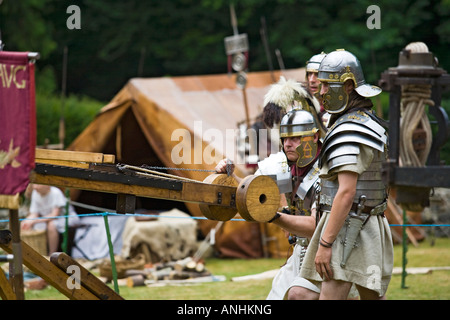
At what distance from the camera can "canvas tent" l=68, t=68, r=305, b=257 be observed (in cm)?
1042

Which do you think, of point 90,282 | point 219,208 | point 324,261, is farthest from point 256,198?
point 90,282

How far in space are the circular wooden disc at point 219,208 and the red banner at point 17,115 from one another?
1150 millimetres

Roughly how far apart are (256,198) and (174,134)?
20.6ft

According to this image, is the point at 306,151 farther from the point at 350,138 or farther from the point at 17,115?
the point at 17,115

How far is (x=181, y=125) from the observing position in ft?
34.4

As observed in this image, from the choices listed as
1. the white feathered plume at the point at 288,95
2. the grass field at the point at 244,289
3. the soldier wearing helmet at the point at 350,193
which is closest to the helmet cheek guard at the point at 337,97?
the soldier wearing helmet at the point at 350,193

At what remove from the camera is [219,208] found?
451 centimetres

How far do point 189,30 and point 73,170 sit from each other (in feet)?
55.2

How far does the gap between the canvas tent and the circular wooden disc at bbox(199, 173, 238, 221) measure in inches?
205

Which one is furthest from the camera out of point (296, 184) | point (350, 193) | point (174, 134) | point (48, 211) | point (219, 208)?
point (174, 134)

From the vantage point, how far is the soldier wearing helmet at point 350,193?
13.6 feet

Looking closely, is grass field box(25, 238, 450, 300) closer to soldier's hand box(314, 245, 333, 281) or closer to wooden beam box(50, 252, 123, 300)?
wooden beam box(50, 252, 123, 300)

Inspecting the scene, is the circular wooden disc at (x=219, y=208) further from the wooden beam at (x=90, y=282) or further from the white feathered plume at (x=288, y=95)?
the white feathered plume at (x=288, y=95)

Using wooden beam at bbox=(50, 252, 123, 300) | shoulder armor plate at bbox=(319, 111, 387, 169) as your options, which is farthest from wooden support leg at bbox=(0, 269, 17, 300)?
shoulder armor plate at bbox=(319, 111, 387, 169)
